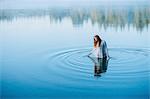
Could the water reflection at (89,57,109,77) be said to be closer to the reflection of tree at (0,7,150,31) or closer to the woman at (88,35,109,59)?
the woman at (88,35,109,59)

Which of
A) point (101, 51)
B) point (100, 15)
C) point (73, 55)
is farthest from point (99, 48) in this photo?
point (100, 15)

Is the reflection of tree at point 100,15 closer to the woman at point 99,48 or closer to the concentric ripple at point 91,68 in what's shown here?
the concentric ripple at point 91,68

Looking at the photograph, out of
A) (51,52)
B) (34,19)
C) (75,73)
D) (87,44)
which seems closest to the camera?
(75,73)

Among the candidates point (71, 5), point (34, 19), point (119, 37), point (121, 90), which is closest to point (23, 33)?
point (34, 19)

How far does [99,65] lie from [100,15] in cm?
238

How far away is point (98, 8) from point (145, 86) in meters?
3.30

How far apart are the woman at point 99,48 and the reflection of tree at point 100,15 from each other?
1376 millimetres

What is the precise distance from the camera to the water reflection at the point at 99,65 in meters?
3.35

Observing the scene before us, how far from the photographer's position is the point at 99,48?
3.54m

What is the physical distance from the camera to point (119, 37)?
4.50 metres

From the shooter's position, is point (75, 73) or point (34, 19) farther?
point (34, 19)

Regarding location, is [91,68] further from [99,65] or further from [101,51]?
[101,51]

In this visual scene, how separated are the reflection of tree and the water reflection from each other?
142 centimetres

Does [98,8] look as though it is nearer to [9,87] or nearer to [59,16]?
[59,16]
